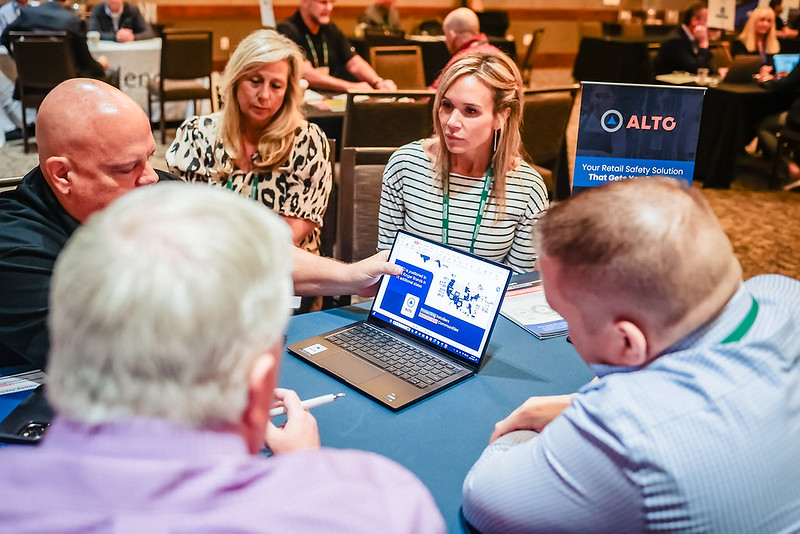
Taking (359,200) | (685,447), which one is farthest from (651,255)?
(359,200)

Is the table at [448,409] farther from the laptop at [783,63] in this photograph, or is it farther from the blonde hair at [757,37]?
the blonde hair at [757,37]

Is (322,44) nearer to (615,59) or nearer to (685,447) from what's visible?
(615,59)

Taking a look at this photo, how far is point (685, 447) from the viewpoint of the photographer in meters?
0.85

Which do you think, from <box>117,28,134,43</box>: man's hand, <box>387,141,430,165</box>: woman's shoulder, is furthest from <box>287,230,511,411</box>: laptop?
<box>117,28,134,43</box>: man's hand

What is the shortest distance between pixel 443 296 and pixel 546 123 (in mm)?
2592

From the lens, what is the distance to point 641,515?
0.87 meters

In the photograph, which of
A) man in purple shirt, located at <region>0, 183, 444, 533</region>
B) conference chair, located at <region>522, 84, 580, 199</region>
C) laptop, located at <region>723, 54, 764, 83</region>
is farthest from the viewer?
laptop, located at <region>723, 54, 764, 83</region>

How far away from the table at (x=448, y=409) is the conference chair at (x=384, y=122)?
1.92 metres

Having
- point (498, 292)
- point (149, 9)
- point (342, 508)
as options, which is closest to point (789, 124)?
point (498, 292)

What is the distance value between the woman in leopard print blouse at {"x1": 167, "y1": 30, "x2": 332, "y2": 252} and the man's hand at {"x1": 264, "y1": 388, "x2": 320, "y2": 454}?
4.93ft

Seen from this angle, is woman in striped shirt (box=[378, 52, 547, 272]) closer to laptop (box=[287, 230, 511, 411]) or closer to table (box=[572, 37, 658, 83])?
laptop (box=[287, 230, 511, 411])

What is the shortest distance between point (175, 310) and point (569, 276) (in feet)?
1.94

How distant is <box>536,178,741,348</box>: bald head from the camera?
91cm

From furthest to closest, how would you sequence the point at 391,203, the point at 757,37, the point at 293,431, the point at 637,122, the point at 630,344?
the point at 757,37 < the point at 391,203 < the point at 637,122 < the point at 293,431 < the point at 630,344
